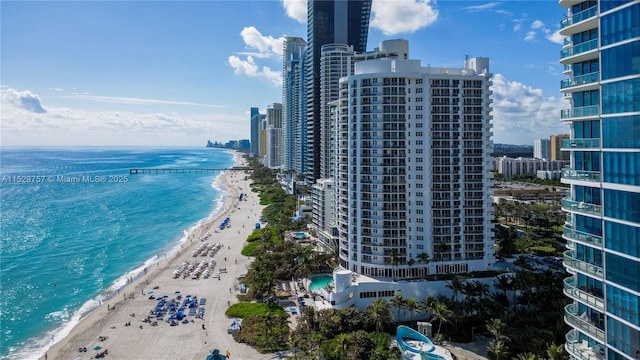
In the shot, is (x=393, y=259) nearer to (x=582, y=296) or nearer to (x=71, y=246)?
(x=582, y=296)

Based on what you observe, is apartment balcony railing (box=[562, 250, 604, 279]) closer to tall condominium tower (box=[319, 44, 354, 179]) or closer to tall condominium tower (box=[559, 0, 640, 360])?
tall condominium tower (box=[559, 0, 640, 360])

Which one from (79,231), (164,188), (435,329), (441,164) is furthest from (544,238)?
(164,188)

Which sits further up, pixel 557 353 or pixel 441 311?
pixel 557 353

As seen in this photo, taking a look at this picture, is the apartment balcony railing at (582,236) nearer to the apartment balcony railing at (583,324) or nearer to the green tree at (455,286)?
the apartment balcony railing at (583,324)

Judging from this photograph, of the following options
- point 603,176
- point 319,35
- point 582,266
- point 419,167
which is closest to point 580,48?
point 603,176

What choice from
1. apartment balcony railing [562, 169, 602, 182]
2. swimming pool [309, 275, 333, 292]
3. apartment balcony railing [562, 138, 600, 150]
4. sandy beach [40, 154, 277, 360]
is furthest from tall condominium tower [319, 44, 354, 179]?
apartment balcony railing [562, 138, 600, 150]

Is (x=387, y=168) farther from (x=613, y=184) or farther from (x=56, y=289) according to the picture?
(x=56, y=289)
